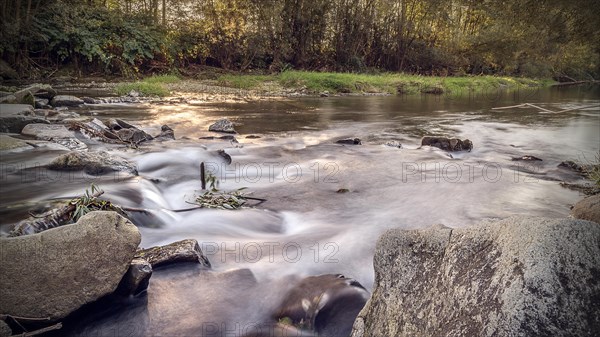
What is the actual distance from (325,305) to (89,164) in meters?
3.63

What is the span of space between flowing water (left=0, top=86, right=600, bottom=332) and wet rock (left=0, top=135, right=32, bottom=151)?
0.32 m

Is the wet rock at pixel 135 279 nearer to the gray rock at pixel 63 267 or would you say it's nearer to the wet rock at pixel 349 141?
the gray rock at pixel 63 267

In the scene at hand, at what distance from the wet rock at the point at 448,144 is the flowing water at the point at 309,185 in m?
0.22

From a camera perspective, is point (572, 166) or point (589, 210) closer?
point (589, 210)

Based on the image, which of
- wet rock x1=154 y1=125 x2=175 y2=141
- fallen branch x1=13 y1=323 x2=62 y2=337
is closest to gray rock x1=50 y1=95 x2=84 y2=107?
wet rock x1=154 y1=125 x2=175 y2=141

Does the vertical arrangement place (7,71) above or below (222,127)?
above

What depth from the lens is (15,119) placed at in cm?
701

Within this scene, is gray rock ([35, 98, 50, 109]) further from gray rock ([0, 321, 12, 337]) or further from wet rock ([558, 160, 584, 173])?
wet rock ([558, 160, 584, 173])

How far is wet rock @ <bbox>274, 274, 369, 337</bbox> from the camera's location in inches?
97.7

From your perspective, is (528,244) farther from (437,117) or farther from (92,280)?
(437,117)

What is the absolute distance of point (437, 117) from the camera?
12.5 m

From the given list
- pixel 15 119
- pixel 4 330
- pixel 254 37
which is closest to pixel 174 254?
pixel 4 330

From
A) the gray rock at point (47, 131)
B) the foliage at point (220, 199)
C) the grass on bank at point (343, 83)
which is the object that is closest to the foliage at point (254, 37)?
the grass on bank at point (343, 83)

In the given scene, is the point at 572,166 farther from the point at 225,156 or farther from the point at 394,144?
the point at 225,156
